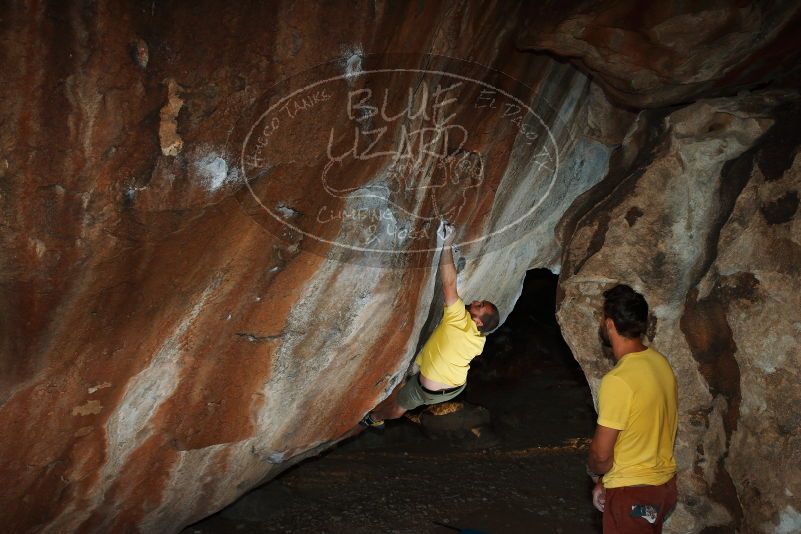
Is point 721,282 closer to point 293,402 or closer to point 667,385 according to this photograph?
point 667,385

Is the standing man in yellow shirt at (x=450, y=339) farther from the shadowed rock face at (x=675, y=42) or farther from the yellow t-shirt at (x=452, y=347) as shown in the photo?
the shadowed rock face at (x=675, y=42)

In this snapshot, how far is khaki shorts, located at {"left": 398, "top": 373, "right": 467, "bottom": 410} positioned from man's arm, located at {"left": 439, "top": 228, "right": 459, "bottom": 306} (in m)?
0.80

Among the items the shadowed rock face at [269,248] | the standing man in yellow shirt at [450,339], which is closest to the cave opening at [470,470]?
the shadowed rock face at [269,248]

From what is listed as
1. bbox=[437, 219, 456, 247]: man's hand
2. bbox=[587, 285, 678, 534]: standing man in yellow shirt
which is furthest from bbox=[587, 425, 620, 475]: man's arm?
bbox=[437, 219, 456, 247]: man's hand

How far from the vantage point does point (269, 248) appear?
3.64 meters

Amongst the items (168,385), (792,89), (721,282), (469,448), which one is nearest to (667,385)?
(721,282)

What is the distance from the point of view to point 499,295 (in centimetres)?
560

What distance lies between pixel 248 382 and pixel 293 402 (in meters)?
0.50

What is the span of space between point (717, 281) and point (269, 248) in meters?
2.53

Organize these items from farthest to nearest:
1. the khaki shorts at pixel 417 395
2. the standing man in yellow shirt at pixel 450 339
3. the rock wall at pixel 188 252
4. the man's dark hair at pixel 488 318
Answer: the khaki shorts at pixel 417 395
the man's dark hair at pixel 488 318
the standing man in yellow shirt at pixel 450 339
the rock wall at pixel 188 252

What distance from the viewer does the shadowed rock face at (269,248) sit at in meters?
2.81

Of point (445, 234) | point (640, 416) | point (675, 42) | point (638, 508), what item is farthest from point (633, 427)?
point (675, 42)

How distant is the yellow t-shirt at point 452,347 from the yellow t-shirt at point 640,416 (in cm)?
149

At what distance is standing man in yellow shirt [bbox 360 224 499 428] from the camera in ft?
14.4
